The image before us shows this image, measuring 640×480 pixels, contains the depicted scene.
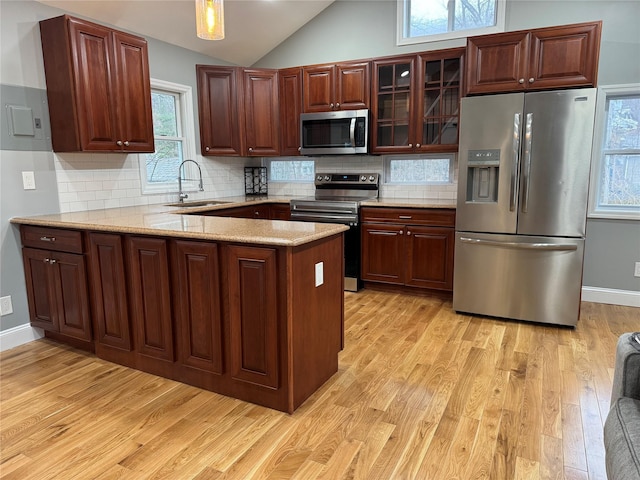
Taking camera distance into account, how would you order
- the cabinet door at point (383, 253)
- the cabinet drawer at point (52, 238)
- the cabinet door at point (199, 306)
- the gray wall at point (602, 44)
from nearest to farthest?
the cabinet door at point (199, 306) < the cabinet drawer at point (52, 238) < the gray wall at point (602, 44) < the cabinet door at point (383, 253)

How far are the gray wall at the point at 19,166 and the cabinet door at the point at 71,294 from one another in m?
0.37

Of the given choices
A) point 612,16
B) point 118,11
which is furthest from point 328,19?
point 612,16

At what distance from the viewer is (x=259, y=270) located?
214 centimetres

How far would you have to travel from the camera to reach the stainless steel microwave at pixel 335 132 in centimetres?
435

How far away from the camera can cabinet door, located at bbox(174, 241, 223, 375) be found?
230 cm

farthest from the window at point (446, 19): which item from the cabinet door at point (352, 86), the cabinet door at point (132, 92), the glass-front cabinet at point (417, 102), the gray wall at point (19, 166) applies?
the gray wall at point (19, 166)

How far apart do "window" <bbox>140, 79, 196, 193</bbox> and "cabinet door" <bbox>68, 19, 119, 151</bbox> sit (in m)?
0.77

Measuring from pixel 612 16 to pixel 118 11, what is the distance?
4106 mm

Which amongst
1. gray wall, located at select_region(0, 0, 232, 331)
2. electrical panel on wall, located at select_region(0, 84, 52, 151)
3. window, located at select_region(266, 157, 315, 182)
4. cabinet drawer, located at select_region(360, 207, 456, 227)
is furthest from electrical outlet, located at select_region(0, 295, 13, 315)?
window, located at select_region(266, 157, 315, 182)

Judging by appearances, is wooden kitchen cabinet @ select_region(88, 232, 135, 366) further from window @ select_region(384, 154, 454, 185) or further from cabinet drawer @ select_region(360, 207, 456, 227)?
window @ select_region(384, 154, 454, 185)

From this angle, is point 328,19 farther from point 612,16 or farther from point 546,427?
point 546,427

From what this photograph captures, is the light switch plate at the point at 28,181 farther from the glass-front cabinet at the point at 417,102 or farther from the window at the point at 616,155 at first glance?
the window at the point at 616,155

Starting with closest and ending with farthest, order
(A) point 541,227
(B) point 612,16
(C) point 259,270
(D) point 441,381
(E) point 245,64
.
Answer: (C) point 259,270 < (D) point 441,381 < (A) point 541,227 < (B) point 612,16 < (E) point 245,64

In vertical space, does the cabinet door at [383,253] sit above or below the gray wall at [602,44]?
below
